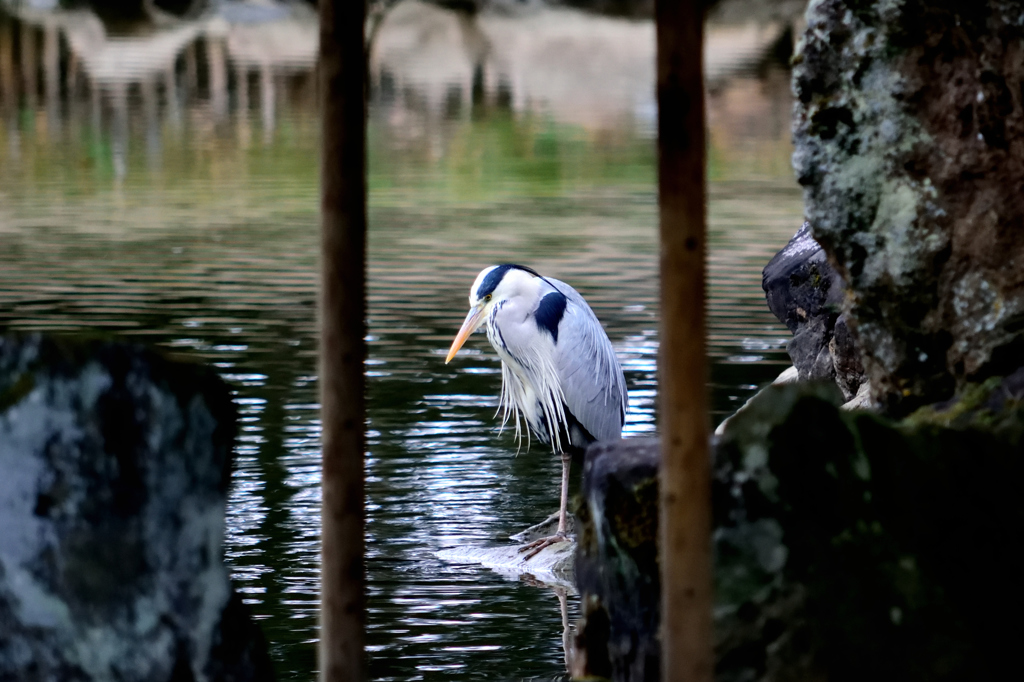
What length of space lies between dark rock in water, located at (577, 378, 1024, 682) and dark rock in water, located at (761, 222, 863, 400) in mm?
2985

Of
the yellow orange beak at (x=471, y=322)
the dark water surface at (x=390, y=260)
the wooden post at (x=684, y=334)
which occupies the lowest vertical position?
the dark water surface at (x=390, y=260)

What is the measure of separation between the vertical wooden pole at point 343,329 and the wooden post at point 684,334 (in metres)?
0.64

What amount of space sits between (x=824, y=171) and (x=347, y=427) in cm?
199

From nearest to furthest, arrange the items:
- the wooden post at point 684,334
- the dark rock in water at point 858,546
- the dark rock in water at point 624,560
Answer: the wooden post at point 684,334 → the dark rock in water at point 858,546 → the dark rock in water at point 624,560

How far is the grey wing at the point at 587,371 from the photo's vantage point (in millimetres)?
6941

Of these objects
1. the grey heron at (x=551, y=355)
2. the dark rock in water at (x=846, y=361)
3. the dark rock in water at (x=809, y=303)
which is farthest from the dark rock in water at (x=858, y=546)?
the grey heron at (x=551, y=355)

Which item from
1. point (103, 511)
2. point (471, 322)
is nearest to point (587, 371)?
point (471, 322)

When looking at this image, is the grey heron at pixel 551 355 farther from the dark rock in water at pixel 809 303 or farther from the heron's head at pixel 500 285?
the dark rock in water at pixel 809 303

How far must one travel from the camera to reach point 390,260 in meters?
14.4

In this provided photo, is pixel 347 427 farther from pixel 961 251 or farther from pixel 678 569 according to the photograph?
pixel 961 251

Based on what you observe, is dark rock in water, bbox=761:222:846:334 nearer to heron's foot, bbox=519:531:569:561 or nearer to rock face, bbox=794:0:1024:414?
heron's foot, bbox=519:531:569:561

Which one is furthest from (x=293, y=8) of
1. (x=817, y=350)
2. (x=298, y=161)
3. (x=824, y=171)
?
(x=824, y=171)

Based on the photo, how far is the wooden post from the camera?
3.05 meters

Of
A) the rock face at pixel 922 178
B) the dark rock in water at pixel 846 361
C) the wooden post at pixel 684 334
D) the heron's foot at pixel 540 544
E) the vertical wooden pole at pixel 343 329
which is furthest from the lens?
the dark rock in water at pixel 846 361
